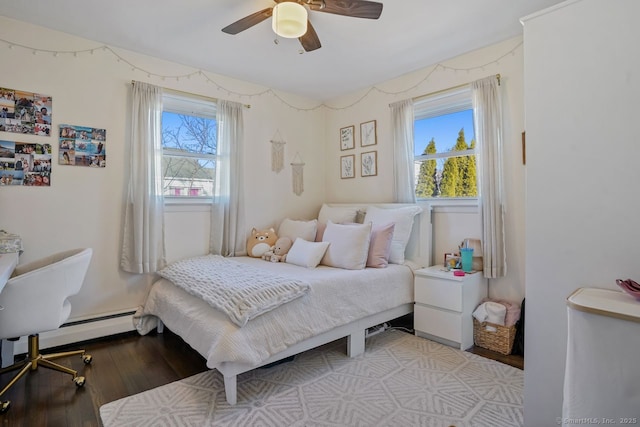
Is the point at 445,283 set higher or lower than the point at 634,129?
lower

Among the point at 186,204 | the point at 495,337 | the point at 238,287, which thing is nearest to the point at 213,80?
the point at 186,204

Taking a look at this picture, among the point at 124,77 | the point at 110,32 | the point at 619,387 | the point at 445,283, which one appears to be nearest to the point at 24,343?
the point at 124,77

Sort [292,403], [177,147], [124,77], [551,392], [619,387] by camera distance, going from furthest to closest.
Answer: [177,147], [124,77], [292,403], [551,392], [619,387]

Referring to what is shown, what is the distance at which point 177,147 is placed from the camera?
3.33m

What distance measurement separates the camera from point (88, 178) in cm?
276

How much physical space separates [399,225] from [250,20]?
2.10m

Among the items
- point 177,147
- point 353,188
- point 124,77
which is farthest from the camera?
point 353,188

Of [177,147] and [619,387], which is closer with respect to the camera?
[619,387]

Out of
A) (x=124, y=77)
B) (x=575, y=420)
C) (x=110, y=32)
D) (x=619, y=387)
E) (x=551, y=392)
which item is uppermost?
(x=110, y=32)

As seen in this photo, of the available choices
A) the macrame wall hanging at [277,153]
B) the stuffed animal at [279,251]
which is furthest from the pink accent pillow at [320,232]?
the macrame wall hanging at [277,153]

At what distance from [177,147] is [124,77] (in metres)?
0.74

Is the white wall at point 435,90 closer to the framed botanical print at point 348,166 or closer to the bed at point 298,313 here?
the framed botanical print at point 348,166

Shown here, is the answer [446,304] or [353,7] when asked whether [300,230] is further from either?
[353,7]

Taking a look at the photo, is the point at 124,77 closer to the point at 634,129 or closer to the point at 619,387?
the point at 634,129
